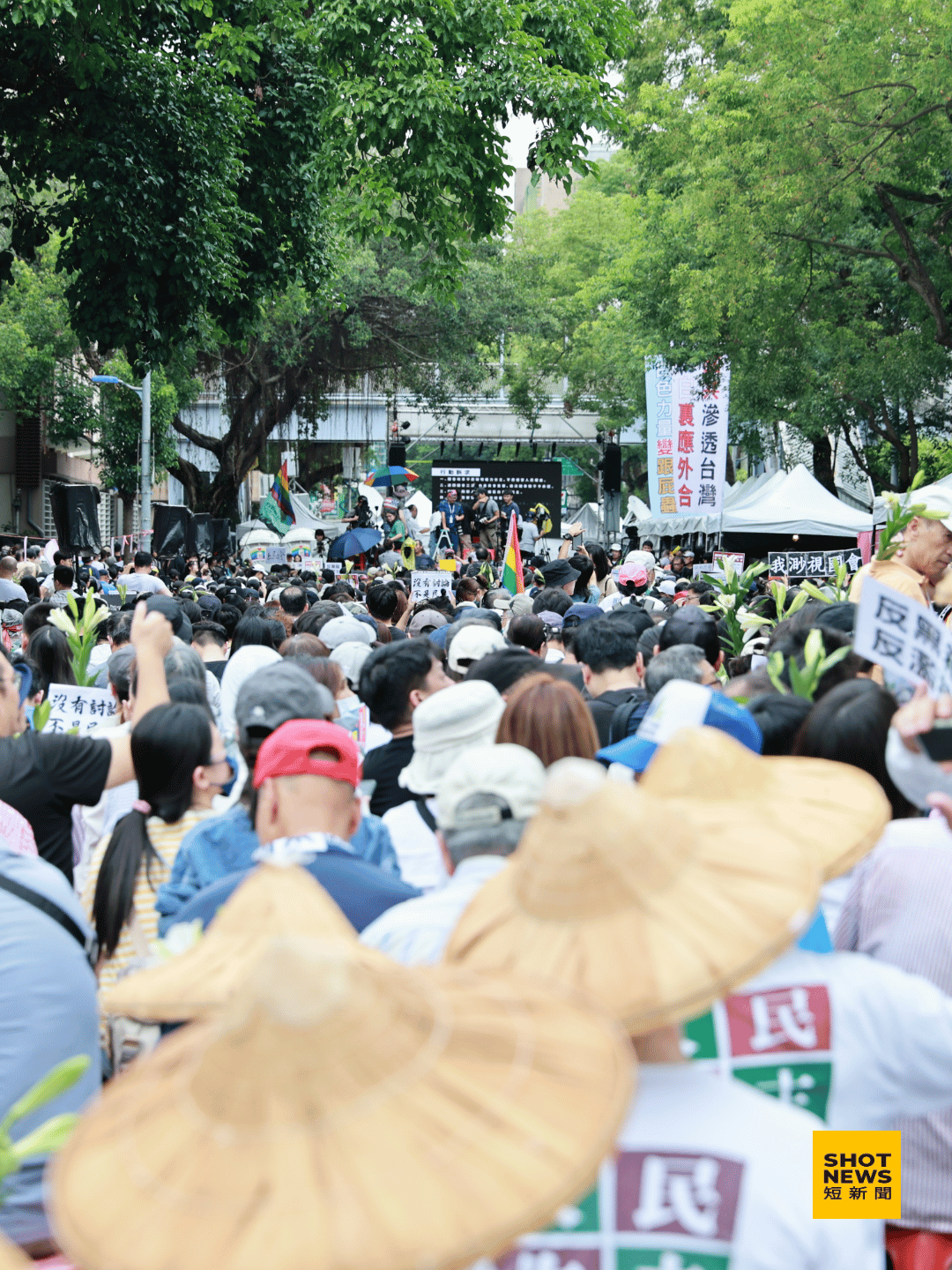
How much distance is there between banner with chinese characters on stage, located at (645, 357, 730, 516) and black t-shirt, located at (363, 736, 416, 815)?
18.0 m

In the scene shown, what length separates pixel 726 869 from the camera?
5.74 feet

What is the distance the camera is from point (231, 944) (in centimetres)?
178

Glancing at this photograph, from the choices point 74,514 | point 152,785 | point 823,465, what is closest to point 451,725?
point 152,785

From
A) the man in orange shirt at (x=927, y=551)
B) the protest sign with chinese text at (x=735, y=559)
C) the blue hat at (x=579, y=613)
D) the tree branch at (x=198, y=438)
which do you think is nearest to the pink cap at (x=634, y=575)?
the protest sign with chinese text at (x=735, y=559)

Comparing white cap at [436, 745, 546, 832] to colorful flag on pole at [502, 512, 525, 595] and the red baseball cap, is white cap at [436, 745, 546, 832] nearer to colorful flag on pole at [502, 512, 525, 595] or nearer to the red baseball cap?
the red baseball cap

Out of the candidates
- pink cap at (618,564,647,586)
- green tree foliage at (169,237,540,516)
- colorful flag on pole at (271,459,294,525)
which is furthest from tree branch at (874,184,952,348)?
colorful flag on pole at (271,459,294,525)

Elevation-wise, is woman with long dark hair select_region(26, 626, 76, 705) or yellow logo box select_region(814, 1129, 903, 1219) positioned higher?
woman with long dark hair select_region(26, 626, 76, 705)

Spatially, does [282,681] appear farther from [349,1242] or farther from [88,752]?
[349,1242]

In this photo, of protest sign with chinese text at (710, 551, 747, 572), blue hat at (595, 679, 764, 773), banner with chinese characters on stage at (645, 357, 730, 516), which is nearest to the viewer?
blue hat at (595, 679, 764, 773)

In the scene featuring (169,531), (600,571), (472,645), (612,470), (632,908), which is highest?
(612,470)

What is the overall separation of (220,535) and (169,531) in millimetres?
4148

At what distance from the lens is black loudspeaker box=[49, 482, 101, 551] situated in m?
19.4

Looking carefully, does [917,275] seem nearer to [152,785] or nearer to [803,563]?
[803,563]

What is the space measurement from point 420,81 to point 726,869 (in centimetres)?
1047
